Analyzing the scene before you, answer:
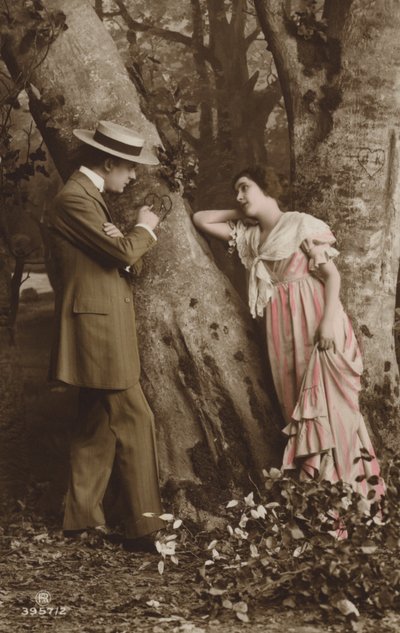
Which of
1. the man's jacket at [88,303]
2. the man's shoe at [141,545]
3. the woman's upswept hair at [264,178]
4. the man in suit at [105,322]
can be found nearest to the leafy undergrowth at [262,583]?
the man's shoe at [141,545]

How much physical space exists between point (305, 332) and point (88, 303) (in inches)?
52.1

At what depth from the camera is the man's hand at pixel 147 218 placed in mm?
5715

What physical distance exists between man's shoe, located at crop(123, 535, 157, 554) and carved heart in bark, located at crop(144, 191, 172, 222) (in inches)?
77.9

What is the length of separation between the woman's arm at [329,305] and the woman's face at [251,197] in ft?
1.77

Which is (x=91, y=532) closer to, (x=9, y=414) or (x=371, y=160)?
(x=9, y=414)

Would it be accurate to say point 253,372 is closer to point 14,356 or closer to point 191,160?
point 191,160

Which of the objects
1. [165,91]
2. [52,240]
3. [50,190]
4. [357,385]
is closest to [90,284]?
[52,240]

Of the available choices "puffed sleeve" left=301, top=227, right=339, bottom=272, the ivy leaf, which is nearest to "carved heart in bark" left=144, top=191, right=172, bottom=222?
"puffed sleeve" left=301, top=227, right=339, bottom=272

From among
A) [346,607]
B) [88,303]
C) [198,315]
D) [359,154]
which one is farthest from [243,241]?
[346,607]

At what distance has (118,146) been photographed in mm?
5629

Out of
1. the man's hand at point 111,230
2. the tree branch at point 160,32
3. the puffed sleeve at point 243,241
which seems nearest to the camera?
the man's hand at point 111,230

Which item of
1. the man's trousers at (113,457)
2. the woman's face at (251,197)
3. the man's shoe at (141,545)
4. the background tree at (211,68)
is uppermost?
the background tree at (211,68)

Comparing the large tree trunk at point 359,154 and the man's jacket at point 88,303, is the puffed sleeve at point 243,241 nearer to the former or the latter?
the large tree trunk at point 359,154

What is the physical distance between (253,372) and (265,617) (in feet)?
5.99
